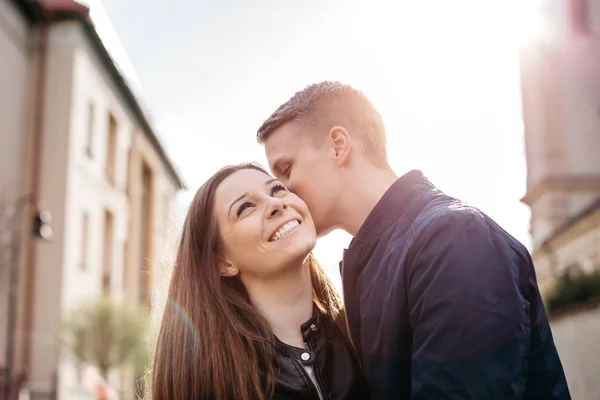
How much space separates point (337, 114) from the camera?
3805 mm

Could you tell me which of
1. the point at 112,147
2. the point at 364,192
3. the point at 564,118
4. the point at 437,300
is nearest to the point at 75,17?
the point at 112,147

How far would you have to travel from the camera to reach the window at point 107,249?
2457 centimetres

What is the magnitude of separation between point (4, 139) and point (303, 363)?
18.0 meters

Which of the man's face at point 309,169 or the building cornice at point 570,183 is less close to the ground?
the building cornice at point 570,183

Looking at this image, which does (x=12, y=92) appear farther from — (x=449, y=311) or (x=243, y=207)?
(x=449, y=311)

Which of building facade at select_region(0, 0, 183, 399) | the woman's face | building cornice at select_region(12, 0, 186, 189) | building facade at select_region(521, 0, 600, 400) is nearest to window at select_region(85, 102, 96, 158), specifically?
building facade at select_region(0, 0, 183, 399)

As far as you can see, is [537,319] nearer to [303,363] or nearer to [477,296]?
[477,296]

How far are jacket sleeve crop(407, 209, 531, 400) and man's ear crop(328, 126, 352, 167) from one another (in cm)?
113

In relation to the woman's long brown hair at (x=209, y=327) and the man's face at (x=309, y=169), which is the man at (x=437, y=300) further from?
the woman's long brown hair at (x=209, y=327)

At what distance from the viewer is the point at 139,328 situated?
1984 centimetres

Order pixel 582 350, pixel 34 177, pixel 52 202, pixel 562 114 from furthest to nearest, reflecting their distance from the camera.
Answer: pixel 562 114
pixel 34 177
pixel 52 202
pixel 582 350

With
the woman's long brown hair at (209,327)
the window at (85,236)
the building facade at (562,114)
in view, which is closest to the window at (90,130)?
the window at (85,236)

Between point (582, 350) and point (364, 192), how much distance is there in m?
10.5

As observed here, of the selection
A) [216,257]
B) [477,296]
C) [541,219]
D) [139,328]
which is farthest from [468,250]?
[541,219]
